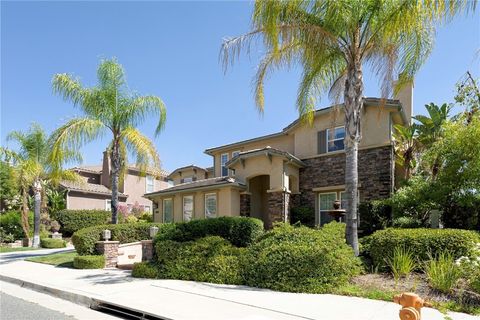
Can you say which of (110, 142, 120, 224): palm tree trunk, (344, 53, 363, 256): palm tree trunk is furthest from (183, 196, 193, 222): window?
(344, 53, 363, 256): palm tree trunk

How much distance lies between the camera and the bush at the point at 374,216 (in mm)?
15477

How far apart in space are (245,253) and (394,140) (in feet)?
36.6

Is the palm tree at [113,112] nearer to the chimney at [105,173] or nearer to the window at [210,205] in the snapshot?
the window at [210,205]

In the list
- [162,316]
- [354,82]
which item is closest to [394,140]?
[354,82]

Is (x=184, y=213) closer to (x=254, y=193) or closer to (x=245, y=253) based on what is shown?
(x=254, y=193)

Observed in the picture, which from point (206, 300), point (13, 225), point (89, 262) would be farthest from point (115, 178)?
point (13, 225)

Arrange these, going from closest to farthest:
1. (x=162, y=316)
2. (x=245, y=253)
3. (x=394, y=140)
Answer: (x=162, y=316) < (x=245, y=253) < (x=394, y=140)

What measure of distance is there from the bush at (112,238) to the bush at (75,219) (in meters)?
14.7

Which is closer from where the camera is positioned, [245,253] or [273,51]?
[245,253]

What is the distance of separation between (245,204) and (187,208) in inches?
180

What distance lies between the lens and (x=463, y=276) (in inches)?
302

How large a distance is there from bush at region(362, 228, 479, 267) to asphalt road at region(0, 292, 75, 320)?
7.65 m

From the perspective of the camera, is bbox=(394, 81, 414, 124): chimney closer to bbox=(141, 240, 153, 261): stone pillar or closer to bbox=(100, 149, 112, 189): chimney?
bbox=(141, 240, 153, 261): stone pillar

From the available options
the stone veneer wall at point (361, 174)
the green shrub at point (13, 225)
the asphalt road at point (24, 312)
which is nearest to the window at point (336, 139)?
the stone veneer wall at point (361, 174)
